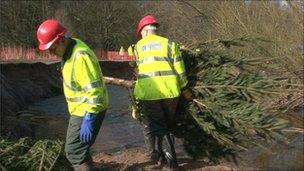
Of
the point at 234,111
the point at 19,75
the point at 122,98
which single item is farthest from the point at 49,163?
the point at 19,75

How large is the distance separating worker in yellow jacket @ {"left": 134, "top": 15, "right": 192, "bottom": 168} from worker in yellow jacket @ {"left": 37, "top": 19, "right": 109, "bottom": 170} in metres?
1.37

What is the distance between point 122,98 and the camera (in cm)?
2159

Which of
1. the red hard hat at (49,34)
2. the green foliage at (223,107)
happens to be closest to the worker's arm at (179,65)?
the green foliage at (223,107)

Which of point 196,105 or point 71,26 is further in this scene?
point 71,26

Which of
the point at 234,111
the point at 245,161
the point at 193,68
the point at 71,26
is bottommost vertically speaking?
the point at 245,161

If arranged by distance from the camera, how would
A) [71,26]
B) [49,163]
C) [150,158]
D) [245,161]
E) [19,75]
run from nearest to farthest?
[49,163], [150,158], [245,161], [19,75], [71,26]

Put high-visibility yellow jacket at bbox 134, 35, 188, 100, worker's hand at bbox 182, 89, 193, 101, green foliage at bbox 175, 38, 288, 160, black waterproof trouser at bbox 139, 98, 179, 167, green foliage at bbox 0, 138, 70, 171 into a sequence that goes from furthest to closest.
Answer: worker's hand at bbox 182, 89, 193, 101 < black waterproof trouser at bbox 139, 98, 179, 167 < high-visibility yellow jacket at bbox 134, 35, 188, 100 < green foliage at bbox 175, 38, 288, 160 < green foliage at bbox 0, 138, 70, 171

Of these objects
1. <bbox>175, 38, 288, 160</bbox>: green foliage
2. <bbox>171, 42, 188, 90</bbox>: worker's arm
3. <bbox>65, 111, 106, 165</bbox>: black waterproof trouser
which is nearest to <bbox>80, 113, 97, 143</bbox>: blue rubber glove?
<bbox>65, 111, 106, 165</bbox>: black waterproof trouser

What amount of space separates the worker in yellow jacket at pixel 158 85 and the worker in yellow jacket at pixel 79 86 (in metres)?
1.37

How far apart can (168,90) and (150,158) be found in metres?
1.08

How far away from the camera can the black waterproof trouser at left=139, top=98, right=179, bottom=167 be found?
7301 mm

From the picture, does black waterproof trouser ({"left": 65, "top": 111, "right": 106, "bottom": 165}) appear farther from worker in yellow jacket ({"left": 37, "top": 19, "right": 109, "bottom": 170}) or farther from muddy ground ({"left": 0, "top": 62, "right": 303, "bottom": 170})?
muddy ground ({"left": 0, "top": 62, "right": 303, "bottom": 170})

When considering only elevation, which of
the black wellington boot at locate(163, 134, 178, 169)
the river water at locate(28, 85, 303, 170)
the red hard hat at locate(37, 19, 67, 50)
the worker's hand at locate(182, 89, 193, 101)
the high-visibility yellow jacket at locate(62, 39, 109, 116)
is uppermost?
the red hard hat at locate(37, 19, 67, 50)

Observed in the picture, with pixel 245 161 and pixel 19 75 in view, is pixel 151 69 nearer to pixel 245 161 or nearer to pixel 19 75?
pixel 245 161
